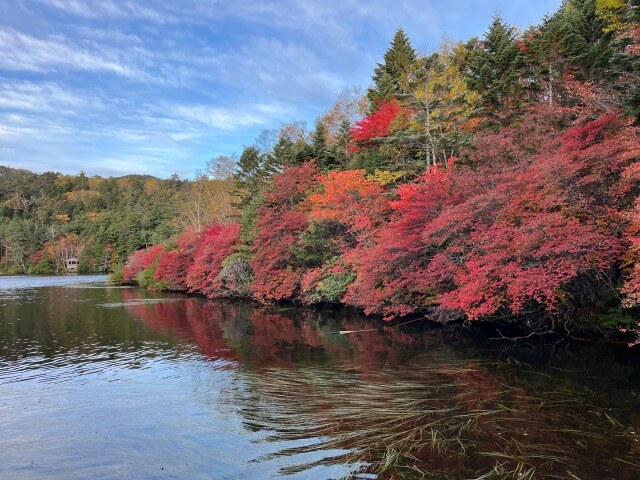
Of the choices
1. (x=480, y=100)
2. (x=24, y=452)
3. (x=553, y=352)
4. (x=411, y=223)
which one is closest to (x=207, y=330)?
(x=411, y=223)

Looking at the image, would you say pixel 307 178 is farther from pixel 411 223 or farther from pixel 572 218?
pixel 572 218

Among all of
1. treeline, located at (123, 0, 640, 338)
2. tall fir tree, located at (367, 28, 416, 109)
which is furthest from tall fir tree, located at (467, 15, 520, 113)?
tall fir tree, located at (367, 28, 416, 109)

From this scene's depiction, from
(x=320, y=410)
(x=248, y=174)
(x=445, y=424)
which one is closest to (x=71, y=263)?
(x=248, y=174)

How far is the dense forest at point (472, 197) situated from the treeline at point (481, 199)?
9 centimetres

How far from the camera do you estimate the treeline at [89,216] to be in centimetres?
5716

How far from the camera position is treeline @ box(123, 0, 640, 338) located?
12.8 m

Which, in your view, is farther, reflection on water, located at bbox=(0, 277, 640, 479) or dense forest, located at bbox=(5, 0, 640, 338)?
dense forest, located at bbox=(5, 0, 640, 338)

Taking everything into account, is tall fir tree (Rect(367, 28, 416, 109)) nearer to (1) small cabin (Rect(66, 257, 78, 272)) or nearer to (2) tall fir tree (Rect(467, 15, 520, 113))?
(2) tall fir tree (Rect(467, 15, 520, 113))

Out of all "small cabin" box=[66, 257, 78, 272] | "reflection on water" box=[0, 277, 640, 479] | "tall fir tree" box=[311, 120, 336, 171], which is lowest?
"reflection on water" box=[0, 277, 640, 479]

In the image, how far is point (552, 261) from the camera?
1283 cm

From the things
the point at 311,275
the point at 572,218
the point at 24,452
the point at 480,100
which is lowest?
the point at 24,452

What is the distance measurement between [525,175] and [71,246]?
97158 mm

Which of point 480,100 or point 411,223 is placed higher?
point 480,100

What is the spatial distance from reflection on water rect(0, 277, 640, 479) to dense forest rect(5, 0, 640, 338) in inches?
95.0
